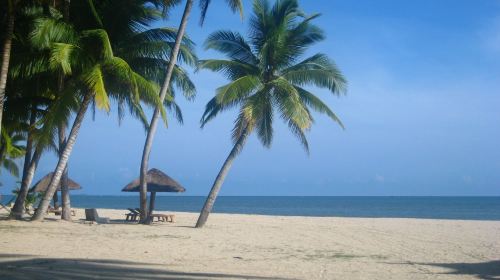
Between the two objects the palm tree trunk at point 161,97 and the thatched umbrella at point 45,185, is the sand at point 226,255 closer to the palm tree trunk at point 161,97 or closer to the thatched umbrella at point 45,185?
the palm tree trunk at point 161,97

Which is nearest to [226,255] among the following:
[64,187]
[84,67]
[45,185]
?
[84,67]

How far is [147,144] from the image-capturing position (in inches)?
616

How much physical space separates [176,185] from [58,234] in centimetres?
667

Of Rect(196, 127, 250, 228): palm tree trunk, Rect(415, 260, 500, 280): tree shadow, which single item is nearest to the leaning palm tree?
Rect(196, 127, 250, 228): palm tree trunk

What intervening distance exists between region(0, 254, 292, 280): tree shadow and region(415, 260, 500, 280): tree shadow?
3.53 m

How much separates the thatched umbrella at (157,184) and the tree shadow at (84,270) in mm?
9937

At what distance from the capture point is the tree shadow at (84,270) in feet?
20.9

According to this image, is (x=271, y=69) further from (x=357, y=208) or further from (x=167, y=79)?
(x=357, y=208)

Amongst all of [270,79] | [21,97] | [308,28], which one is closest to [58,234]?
[21,97]

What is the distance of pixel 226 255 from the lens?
9.47 m

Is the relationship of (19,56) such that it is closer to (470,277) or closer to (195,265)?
(195,265)

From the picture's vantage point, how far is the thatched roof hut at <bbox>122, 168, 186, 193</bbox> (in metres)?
17.9

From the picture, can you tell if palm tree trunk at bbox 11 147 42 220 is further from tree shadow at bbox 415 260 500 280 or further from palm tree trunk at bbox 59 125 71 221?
tree shadow at bbox 415 260 500 280

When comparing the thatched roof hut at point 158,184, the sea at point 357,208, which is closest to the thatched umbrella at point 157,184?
the thatched roof hut at point 158,184
